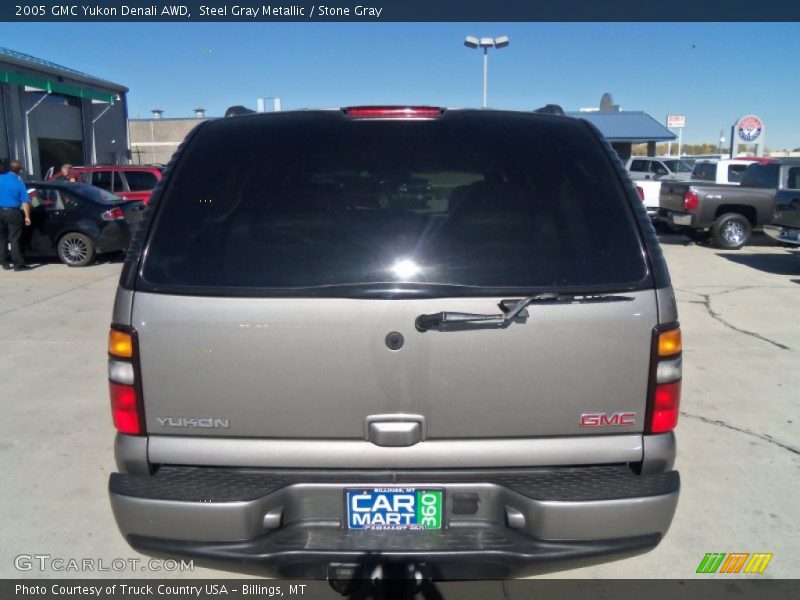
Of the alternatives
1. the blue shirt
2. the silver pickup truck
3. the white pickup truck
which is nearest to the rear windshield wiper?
the blue shirt

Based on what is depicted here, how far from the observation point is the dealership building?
2266 centimetres

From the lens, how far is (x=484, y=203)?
2.54 m

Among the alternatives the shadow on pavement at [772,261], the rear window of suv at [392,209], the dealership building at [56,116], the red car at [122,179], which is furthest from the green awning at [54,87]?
the rear window of suv at [392,209]

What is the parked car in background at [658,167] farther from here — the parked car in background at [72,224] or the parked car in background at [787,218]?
the parked car in background at [72,224]

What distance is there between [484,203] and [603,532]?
1276mm

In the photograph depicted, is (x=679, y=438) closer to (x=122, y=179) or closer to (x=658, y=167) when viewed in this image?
(x=122, y=179)

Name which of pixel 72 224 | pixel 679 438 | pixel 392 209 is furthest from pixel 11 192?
pixel 679 438

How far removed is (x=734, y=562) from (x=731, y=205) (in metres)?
13.1

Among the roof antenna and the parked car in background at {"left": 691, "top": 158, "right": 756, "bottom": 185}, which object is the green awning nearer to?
the parked car in background at {"left": 691, "top": 158, "right": 756, "bottom": 185}

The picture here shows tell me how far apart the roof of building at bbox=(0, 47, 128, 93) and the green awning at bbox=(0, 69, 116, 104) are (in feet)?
1.28

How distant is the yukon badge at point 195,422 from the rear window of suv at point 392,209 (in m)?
0.46

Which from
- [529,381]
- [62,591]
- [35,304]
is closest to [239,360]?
[529,381]

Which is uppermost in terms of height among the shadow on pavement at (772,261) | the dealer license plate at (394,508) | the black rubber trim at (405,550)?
the dealer license plate at (394,508)

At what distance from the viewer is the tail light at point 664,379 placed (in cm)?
229
